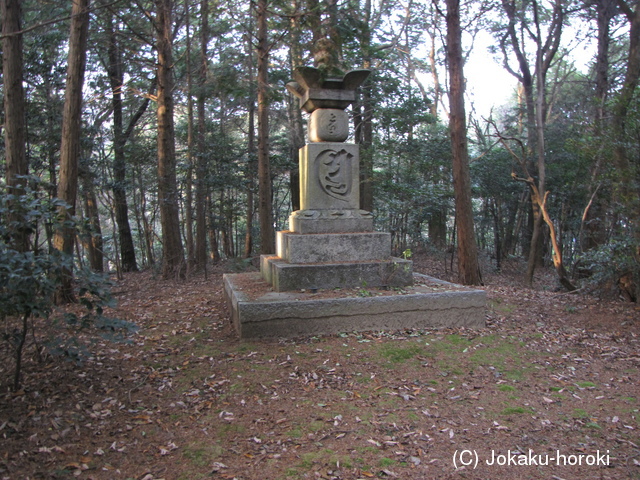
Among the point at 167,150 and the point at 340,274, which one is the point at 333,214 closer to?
the point at 340,274

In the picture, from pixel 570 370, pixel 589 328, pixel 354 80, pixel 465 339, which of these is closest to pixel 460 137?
pixel 354 80

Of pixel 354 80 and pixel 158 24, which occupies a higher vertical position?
pixel 158 24

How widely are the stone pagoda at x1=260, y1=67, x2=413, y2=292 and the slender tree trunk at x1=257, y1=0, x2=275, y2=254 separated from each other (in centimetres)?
358

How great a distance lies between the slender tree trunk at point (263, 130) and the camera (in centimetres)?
977

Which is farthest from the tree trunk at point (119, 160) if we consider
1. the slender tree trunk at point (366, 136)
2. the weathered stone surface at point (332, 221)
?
the weathered stone surface at point (332, 221)

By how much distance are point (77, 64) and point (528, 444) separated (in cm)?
763

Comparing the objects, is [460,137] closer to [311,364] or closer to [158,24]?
[311,364]

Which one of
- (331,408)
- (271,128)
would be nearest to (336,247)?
(331,408)

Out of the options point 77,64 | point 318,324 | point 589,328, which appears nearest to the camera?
point 318,324

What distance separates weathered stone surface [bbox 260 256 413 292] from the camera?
5.59 m

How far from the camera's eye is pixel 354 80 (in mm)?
6191

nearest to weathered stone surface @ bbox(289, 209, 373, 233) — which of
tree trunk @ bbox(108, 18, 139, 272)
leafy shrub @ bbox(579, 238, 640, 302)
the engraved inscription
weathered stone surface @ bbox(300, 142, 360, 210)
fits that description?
weathered stone surface @ bbox(300, 142, 360, 210)

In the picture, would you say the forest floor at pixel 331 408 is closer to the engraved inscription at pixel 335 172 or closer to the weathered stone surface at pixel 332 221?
the weathered stone surface at pixel 332 221

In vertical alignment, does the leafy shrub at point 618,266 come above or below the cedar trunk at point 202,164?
below
